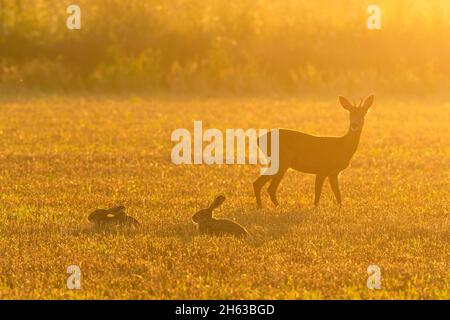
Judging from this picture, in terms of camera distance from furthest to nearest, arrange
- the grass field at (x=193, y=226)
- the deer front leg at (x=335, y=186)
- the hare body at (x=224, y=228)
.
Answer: the deer front leg at (x=335, y=186), the hare body at (x=224, y=228), the grass field at (x=193, y=226)

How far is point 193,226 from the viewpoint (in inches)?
452

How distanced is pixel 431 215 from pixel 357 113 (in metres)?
1.62

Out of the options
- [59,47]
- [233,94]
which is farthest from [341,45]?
A: [59,47]

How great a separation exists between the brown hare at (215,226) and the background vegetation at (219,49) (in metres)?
20.2

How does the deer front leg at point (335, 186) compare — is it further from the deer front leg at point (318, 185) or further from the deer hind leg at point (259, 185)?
the deer hind leg at point (259, 185)

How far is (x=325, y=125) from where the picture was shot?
939 inches

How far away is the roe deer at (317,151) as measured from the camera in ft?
41.7

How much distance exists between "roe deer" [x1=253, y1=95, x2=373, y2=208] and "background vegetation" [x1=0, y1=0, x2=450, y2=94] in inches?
725

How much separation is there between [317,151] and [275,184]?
2.30 feet

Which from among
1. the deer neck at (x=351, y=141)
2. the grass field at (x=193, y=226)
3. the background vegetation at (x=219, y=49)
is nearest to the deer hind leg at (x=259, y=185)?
the grass field at (x=193, y=226)

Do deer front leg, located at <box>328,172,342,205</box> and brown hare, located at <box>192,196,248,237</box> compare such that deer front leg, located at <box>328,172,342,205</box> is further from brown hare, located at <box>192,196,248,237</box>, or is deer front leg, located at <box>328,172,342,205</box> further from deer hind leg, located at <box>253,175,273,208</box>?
brown hare, located at <box>192,196,248,237</box>

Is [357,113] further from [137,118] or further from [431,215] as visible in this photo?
[137,118]

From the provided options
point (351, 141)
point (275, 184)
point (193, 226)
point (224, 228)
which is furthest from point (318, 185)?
point (224, 228)

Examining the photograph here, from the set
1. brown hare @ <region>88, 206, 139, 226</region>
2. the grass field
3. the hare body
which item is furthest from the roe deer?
brown hare @ <region>88, 206, 139, 226</region>
